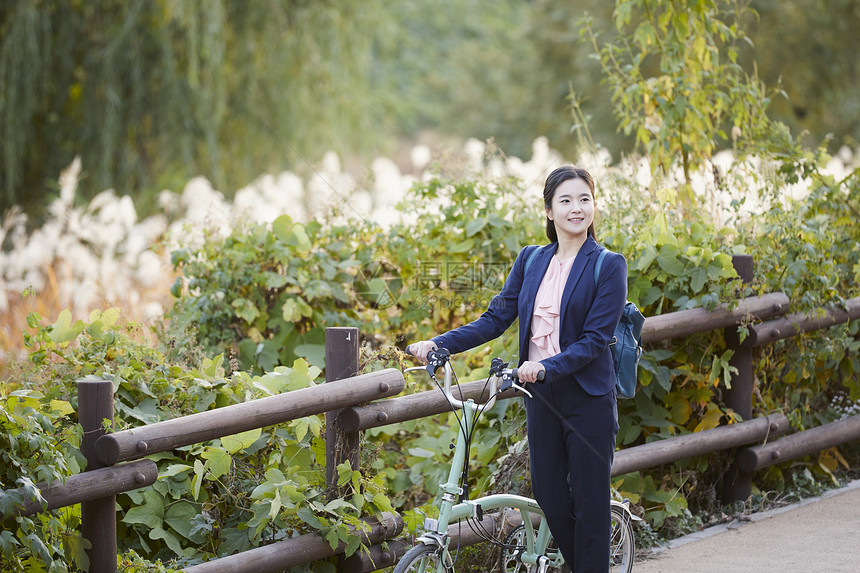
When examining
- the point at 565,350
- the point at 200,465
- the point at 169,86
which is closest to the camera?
the point at 565,350

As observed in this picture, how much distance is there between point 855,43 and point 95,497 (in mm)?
20963

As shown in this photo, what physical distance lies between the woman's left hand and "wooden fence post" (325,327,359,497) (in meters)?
1.06

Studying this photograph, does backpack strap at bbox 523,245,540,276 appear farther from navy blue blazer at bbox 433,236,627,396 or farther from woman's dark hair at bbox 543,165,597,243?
woman's dark hair at bbox 543,165,597,243

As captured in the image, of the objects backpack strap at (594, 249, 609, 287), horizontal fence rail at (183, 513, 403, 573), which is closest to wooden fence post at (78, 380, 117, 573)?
horizontal fence rail at (183, 513, 403, 573)

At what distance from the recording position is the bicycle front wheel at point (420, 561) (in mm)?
2908

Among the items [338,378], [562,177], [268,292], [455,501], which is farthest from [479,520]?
[268,292]

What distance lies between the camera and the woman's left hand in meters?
2.79

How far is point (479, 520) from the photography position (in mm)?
3217

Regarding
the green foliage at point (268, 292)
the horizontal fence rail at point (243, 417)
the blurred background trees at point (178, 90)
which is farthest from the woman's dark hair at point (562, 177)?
the blurred background trees at point (178, 90)

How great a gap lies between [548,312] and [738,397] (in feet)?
7.23

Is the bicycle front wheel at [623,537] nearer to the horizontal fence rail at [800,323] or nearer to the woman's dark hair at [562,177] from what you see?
the woman's dark hair at [562,177]

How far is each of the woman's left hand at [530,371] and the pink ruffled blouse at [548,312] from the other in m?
0.34

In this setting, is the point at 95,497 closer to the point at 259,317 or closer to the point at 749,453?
the point at 259,317

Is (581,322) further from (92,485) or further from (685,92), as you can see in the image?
(685,92)
